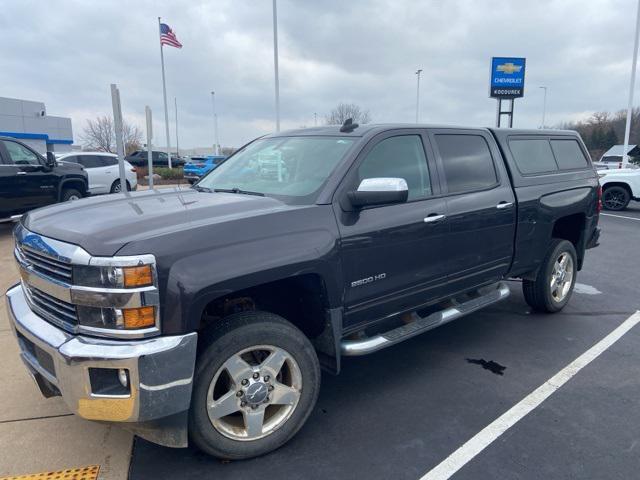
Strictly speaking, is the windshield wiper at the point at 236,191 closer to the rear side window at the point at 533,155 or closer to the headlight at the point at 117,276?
the headlight at the point at 117,276

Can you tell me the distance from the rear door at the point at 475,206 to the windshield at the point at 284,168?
0.96 meters

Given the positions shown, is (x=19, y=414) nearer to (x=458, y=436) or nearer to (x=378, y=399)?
(x=378, y=399)

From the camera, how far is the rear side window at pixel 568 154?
5.37m

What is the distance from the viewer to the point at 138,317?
2355 mm

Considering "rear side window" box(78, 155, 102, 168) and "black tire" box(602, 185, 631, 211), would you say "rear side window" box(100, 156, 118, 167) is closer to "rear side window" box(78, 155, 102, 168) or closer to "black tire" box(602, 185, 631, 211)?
"rear side window" box(78, 155, 102, 168)

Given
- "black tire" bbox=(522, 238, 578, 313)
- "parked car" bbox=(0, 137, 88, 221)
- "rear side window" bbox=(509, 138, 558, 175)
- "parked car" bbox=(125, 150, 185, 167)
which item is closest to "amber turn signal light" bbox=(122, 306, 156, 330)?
"rear side window" bbox=(509, 138, 558, 175)

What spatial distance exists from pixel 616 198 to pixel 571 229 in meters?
11.5

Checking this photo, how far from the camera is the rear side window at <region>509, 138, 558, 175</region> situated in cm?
478

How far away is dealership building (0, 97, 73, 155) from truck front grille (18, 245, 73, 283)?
32.2 m

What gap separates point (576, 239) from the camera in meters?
5.60

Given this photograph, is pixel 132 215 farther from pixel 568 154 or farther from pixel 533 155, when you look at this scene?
pixel 568 154

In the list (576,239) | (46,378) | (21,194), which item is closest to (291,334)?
(46,378)

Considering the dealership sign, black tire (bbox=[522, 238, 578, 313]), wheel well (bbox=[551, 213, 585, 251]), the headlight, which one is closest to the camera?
the headlight

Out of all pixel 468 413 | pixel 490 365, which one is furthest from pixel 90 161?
pixel 468 413
